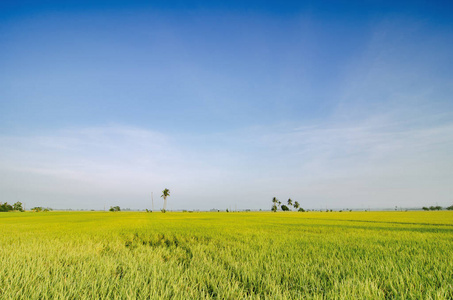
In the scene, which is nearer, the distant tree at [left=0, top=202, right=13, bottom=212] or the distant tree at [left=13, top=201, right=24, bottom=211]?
the distant tree at [left=0, top=202, right=13, bottom=212]

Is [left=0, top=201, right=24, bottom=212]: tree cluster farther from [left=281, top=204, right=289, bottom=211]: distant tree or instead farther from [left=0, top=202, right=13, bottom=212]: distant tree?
[left=281, top=204, right=289, bottom=211]: distant tree

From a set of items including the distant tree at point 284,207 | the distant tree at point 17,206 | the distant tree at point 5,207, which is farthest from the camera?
the distant tree at point 284,207

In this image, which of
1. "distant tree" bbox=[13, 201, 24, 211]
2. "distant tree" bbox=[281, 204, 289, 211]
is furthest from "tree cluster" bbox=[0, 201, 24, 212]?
"distant tree" bbox=[281, 204, 289, 211]

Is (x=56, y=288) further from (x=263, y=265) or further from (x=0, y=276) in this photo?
(x=263, y=265)

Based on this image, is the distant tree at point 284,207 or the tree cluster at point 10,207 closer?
the tree cluster at point 10,207

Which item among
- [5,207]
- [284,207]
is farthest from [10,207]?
[284,207]

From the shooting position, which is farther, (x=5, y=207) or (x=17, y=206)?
(x=17, y=206)

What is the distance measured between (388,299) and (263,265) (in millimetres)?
2530

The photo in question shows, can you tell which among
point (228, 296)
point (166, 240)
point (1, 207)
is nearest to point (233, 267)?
point (228, 296)

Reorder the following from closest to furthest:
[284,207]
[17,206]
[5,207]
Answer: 1. [5,207]
2. [17,206]
3. [284,207]

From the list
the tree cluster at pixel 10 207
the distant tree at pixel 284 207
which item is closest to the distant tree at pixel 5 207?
the tree cluster at pixel 10 207

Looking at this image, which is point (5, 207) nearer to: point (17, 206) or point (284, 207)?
point (17, 206)

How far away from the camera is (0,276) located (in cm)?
392

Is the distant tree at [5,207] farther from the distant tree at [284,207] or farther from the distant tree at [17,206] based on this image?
the distant tree at [284,207]
